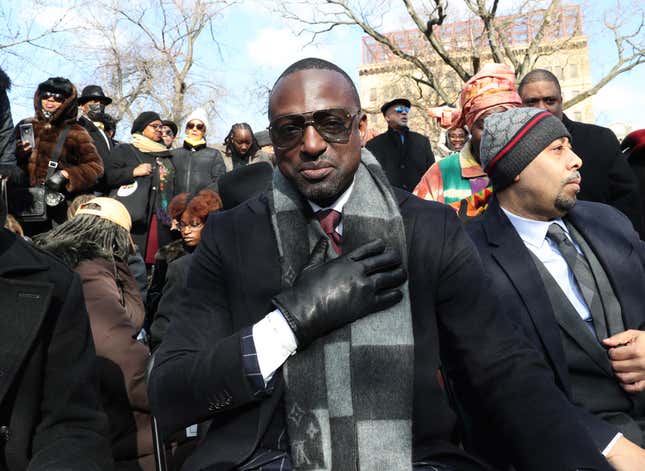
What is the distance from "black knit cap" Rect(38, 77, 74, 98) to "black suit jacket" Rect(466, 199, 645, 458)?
14.2ft

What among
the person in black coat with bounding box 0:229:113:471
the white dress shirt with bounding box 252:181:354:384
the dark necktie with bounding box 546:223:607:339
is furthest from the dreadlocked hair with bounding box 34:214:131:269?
the dark necktie with bounding box 546:223:607:339

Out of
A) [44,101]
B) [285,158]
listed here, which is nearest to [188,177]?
[44,101]

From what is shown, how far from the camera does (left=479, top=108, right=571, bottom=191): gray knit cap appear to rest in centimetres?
294

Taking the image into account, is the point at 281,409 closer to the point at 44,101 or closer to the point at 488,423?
the point at 488,423

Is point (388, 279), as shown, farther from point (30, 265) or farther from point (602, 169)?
point (602, 169)

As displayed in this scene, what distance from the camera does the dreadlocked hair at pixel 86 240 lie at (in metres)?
3.30

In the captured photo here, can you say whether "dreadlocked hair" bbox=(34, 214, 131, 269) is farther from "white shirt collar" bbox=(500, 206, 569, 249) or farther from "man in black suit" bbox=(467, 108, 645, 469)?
"white shirt collar" bbox=(500, 206, 569, 249)

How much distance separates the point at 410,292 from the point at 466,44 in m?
20.0

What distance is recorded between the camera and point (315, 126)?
6.85 feet

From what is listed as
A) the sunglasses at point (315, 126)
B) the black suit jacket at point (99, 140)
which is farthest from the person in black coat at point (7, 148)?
the sunglasses at point (315, 126)

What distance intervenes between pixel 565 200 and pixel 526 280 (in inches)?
17.3

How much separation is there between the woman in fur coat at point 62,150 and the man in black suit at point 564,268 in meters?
3.95

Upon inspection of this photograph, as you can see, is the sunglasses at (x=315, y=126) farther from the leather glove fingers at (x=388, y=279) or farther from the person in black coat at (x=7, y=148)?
the person in black coat at (x=7, y=148)

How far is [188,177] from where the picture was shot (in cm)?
803
